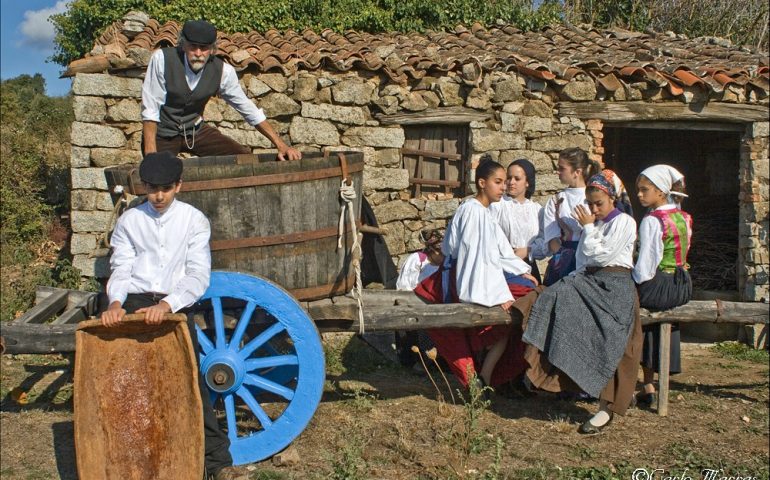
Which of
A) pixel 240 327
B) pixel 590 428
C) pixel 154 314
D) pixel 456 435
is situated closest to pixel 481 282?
pixel 456 435

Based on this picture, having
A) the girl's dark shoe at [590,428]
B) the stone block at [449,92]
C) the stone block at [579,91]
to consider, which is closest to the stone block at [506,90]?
the stone block at [449,92]

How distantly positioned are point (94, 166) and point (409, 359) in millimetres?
3541

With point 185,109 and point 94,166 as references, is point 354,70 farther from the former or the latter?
point 185,109

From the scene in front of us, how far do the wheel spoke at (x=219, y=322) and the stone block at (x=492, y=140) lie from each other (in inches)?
183

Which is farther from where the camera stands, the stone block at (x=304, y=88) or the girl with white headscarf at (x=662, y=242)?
the stone block at (x=304, y=88)

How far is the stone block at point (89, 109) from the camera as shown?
7371 millimetres

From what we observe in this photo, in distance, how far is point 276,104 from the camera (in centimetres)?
772

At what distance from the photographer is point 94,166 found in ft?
24.6

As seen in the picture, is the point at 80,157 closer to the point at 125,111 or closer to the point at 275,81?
the point at 125,111

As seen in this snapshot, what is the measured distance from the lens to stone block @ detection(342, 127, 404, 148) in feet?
26.1

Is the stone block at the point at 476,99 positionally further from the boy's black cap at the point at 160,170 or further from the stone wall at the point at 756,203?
the boy's black cap at the point at 160,170

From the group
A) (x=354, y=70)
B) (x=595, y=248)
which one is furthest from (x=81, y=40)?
(x=595, y=248)

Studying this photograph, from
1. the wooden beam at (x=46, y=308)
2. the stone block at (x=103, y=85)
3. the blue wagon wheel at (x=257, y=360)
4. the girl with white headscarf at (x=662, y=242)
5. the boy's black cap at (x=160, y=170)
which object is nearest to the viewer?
the boy's black cap at (x=160, y=170)

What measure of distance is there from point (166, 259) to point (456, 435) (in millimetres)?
1880
